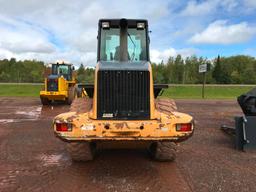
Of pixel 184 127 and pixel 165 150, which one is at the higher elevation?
pixel 184 127

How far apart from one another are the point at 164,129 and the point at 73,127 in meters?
1.40

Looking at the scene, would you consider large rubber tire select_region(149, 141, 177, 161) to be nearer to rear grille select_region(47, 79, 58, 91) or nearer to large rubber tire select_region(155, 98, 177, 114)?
large rubber tire select_region(155, 98, 177, 114)

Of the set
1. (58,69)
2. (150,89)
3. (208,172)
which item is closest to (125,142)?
(150,89)

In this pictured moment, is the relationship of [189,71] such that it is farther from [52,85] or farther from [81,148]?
[81,148]

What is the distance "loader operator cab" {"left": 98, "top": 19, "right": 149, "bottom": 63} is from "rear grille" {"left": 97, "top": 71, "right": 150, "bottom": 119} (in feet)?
3.33

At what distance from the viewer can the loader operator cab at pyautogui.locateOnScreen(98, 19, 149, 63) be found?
22.3ft

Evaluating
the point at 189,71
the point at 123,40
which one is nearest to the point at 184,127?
the point at 123,40

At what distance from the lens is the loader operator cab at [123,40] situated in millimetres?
6809

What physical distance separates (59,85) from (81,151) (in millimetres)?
13357

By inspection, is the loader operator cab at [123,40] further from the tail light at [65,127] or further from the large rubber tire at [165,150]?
the tail light at [65,127]

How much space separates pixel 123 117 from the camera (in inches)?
225

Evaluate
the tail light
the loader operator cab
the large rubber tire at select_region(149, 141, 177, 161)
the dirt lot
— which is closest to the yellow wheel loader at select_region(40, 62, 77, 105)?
the dirt lot

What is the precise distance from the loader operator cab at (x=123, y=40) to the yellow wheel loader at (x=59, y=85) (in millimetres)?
12691

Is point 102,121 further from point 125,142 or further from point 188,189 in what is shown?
point 188,189
